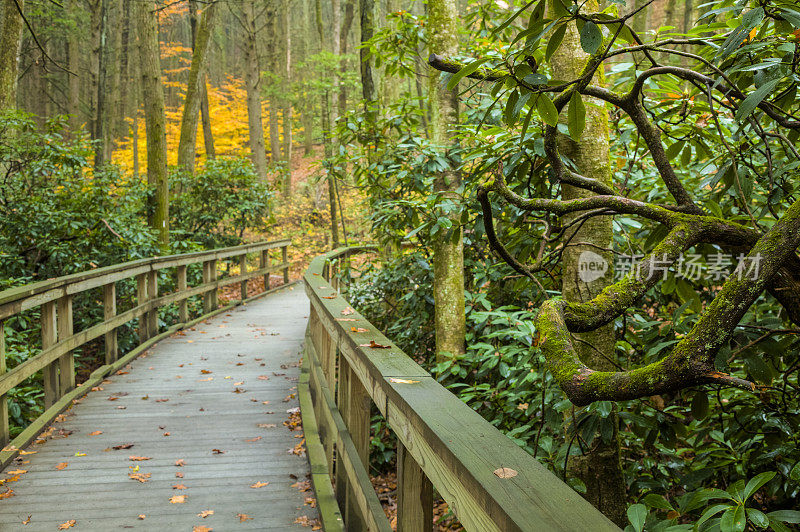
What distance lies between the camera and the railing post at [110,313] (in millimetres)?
6453

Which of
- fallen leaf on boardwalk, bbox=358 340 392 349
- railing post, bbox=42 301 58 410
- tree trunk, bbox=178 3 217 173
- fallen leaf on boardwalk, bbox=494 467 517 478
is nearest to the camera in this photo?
fallen leaf on boardwalk, bbox=494 467 517 478

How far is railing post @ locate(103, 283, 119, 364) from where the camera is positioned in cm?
645

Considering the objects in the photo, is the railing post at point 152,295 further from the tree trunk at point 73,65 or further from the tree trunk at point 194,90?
the tree trunk at point 73,65

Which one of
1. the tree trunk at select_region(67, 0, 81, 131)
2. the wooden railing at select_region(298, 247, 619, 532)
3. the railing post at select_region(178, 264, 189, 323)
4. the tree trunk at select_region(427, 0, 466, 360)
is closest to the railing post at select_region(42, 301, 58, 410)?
the wooden railing at select_region(298, 247, 619, 532)

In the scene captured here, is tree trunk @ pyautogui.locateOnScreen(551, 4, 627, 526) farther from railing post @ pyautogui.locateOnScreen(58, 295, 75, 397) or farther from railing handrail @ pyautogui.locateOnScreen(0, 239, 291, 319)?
railing post @ pyautogui.locateOnScreen(58, 295, 75, 397)

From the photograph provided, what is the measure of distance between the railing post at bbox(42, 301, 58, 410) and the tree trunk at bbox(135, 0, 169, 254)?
20.7 ft

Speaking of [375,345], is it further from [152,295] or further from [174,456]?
[152,295]

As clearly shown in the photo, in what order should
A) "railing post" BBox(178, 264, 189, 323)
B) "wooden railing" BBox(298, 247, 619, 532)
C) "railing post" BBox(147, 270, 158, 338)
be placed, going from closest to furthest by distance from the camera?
"wooden railing" BBox(298, 247, 619, 532), "railing post" BBox(147, 270, 158, 338), "railing post" BBox(178, 264, 189, 323)

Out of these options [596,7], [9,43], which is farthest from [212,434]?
[9,43]

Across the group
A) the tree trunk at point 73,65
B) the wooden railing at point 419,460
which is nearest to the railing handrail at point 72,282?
the wooden railing at point 419,460

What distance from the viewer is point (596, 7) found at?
10.00ft

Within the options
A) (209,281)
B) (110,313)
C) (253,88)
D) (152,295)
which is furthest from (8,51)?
(253,88)

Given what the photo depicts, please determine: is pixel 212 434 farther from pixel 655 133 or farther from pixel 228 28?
Result: pixel 228 28

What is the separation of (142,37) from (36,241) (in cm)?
493
